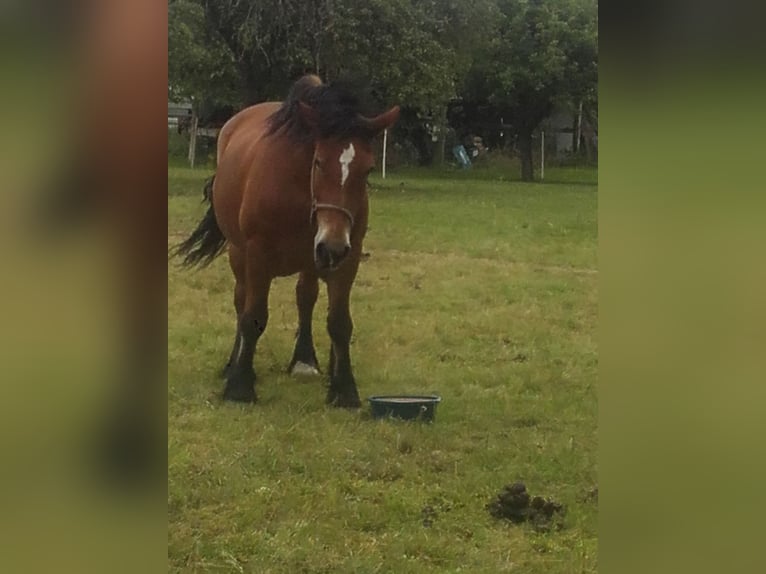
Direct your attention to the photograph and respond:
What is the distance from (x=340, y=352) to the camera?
2.36 metres

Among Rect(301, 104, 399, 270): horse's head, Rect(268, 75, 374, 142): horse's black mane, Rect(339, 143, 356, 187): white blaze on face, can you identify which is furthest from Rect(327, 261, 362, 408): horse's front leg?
Rect(268, 75, 374, 142): horse's black mane

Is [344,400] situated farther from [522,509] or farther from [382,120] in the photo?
[382,120]

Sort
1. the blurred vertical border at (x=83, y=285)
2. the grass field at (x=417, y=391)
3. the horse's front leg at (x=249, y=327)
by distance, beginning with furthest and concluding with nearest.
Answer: the horse's front leg at (x=249, y=327), the grass field at (x=417, y=391), the blurred vertical border at (x=83, y=285)

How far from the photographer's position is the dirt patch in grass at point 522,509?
88.1 inches

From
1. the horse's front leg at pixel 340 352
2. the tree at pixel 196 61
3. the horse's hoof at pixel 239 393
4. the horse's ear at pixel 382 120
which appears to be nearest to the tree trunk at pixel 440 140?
the horse's ear at pixel 382 120

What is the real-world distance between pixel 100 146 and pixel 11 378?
525mm

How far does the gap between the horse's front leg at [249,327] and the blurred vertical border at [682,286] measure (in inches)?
30.7

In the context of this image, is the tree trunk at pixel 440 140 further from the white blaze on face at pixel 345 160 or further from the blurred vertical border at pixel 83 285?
the blurred vertical border at pixel 83 285

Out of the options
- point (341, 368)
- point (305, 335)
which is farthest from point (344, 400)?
point (305, 335)

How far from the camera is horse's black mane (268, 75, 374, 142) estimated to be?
2.25 metres

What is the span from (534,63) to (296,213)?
0.65m

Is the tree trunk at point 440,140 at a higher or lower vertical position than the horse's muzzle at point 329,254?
higher

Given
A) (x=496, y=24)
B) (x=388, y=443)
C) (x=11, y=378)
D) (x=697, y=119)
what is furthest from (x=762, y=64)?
(x=11, y=378)

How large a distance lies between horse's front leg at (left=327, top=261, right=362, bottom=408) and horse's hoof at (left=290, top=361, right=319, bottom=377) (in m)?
0.04
